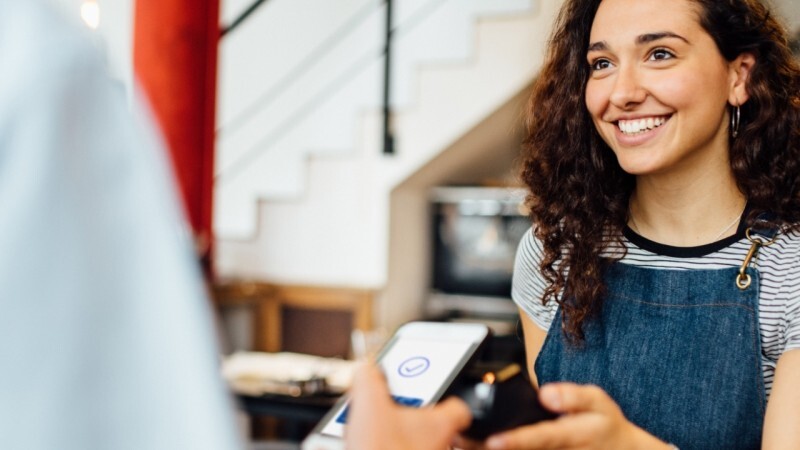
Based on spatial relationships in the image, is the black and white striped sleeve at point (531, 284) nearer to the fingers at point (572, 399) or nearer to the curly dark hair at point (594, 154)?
the curly dark hair at point (594, 154)

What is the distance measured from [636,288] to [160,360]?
1.04m

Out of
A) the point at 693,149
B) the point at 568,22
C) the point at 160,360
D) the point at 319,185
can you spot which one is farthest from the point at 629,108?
the point at 319,185

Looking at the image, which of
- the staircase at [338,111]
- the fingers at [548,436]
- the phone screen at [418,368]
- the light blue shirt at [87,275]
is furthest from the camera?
the staircase at [338,111]

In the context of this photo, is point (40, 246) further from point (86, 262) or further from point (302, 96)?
point (302, 96)

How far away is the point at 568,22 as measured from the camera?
1.35m

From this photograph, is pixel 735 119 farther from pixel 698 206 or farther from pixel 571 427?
pixel 571 427

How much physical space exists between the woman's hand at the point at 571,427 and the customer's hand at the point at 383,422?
5.2 inches

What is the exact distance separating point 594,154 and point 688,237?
0.23 meters

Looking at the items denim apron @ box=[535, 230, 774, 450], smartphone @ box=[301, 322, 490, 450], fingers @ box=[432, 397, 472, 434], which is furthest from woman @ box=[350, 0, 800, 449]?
fingers @ box=[432, 397, 472, 434]

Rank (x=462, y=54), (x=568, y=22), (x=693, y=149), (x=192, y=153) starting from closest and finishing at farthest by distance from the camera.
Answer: (x=693, y=149), (x=568, y=22), (x=462, y=54), (x=192, y=153)

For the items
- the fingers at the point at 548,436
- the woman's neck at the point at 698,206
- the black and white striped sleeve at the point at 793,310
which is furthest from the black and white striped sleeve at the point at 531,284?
the fingers at the point at 548,436

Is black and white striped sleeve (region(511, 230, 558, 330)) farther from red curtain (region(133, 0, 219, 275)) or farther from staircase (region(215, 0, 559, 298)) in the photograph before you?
red curtain (region(133, 0, 219, 275))

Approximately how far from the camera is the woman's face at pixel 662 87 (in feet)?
3.72

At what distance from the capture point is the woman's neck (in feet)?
3.88
